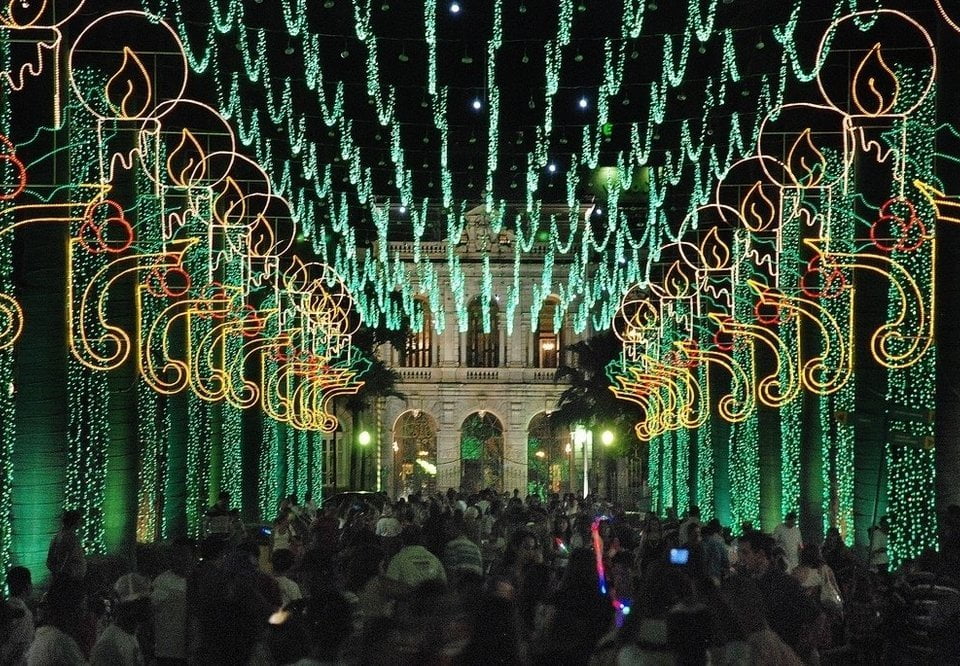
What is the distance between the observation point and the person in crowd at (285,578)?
13.0 m

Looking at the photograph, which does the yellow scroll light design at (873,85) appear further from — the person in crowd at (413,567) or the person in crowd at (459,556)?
the person in crowd at (459,556)

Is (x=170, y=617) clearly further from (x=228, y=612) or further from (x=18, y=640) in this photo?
(x=228, y=612)

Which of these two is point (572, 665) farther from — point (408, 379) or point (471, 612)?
point (408, 379)

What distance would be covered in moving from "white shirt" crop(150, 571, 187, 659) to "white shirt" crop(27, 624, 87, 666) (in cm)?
276

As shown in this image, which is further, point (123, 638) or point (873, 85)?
point (873, 85)

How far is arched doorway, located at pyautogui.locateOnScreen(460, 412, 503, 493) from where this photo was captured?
8119 cm

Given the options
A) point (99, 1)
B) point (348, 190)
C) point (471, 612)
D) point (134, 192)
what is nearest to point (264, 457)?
point (348, 190)

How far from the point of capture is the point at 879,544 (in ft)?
77.2

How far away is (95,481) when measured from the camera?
24062 mm

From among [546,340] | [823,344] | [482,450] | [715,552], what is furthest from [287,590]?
[546,340]

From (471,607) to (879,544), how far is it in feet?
49.1

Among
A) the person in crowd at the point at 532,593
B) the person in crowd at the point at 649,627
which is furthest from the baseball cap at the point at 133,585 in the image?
the person in crowd at the point at 649,627

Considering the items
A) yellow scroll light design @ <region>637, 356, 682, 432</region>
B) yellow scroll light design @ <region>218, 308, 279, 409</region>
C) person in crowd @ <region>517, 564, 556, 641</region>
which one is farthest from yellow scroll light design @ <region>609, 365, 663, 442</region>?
person in crowd @ <region>517, 564, 556, 641</region>

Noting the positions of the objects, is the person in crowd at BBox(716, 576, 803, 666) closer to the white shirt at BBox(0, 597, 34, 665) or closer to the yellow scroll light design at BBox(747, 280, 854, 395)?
the white shirt at BBox(0, 597, 34, 665)
